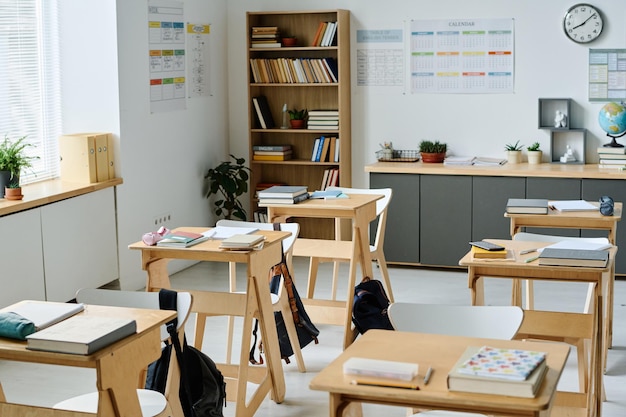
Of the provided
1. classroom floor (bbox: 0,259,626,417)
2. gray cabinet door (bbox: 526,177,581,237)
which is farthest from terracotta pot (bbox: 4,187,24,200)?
gray cabinet door (bbox: 526,177,581,237)

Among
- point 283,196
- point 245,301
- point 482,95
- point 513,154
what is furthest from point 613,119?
point 245,301

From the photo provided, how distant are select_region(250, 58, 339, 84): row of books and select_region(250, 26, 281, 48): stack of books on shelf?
130mm

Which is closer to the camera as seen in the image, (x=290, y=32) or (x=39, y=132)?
(x=39, y=132)

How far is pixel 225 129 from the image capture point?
28.0 feet

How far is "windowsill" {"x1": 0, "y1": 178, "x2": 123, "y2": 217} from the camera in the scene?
5.65 m

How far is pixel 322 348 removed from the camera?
557 cm

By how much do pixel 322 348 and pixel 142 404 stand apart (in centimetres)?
242

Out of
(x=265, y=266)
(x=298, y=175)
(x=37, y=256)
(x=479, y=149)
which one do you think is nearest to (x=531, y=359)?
(x=265, y=266)

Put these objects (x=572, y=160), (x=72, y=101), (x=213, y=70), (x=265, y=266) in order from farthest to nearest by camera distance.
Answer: (x=213, y=70), (x=572, y=160), (x=72, y=101), (x=265, y=266)

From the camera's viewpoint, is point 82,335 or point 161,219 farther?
point 161,219

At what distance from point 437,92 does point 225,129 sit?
1.96m

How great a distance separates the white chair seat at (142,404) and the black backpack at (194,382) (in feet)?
0.79

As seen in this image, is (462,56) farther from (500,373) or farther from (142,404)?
(500,373)

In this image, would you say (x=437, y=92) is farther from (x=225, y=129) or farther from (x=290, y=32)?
(x=225, y=129)
